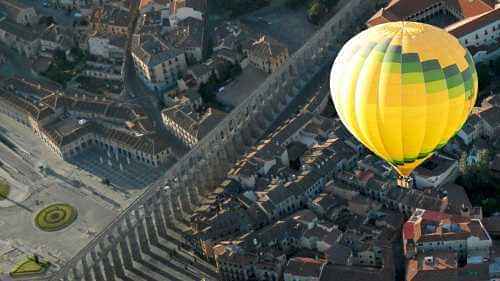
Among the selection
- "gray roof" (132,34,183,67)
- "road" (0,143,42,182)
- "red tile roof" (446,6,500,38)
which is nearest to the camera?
"road" (0,143,42,182)

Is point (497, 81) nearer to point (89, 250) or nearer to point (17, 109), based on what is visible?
point (89, 250)

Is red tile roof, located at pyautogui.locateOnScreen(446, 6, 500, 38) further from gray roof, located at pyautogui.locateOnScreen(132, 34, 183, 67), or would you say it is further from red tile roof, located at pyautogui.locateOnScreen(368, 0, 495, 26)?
gray roof, located at pyautogui.locateOnScreen(132, 34, 183, 67)

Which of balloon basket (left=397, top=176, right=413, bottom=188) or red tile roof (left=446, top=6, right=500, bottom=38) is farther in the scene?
red tile roof (left=446, top=6, right=500, bottom=38)

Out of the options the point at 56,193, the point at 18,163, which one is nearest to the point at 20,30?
the point at 18,163

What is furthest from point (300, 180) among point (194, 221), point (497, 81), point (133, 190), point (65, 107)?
point (65, 107)

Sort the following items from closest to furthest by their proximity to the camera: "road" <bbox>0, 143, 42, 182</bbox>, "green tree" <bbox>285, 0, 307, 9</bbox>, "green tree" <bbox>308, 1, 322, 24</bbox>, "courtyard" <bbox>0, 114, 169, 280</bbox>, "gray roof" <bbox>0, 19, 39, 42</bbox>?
"courtyard" <bbox>0, 114, 169, 280</bbox> → "road" <bbox>0, 143, 42, 182</bbox> → "green tree" <bbox>308, 1, 322, 24</bbox> → "green tree" <bbox>285, 0, 307, 9</bbox> → "gray roof" <bbox>0, 19, 39, 42</bbox>

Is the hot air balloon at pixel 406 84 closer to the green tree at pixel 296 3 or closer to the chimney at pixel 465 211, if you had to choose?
the chimney at pixel 465 211

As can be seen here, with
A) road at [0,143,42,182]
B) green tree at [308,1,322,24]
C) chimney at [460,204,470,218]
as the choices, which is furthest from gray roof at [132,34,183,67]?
chimney at [460,204,470,218]
